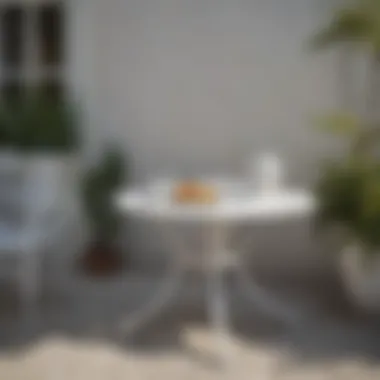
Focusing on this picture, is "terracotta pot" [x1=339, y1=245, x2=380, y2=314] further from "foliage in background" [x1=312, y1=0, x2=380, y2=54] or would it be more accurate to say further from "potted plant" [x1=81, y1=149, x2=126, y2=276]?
"potted plant" [x1=81, y1=149, x2=126, y2=276]

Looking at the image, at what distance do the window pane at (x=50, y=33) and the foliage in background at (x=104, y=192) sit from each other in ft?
2.65

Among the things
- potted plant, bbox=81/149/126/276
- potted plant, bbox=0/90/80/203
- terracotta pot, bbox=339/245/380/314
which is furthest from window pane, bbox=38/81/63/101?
terracotta pot, bbox=339/245/380/314

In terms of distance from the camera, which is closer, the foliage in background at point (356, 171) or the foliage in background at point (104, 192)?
the foliage in background at point (356, 171)

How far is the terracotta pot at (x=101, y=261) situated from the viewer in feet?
16.6

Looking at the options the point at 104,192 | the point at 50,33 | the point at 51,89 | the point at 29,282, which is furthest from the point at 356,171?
the point at 50,33

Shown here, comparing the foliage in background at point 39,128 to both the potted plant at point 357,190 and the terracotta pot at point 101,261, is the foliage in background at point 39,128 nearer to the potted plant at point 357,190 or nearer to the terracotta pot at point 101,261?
the terracotta pot at point 101,261

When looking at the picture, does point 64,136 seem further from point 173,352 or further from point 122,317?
point 173,352

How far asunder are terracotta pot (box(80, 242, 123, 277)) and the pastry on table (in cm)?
151

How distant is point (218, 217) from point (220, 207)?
6 cm

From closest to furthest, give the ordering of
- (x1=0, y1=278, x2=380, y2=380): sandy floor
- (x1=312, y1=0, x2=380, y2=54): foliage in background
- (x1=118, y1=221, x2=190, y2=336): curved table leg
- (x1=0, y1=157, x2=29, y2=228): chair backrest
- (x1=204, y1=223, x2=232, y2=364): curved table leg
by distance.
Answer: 1. (x1=0, y1=278, x2=380, y2=380): sandy floor
2. (x1=204, y1=223, x2=232, y2=364): curved table leg
3. (x1=118, y1=221, x2=190, y2=336): curved table leg
4. (x1=312, y1=0, x2=380, y2=54): foliage in background
5. (x1=0, y1=157, x2=29, y2=228): chair backrest

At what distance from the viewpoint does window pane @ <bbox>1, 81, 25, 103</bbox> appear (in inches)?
206

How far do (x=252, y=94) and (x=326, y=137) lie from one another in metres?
0.54

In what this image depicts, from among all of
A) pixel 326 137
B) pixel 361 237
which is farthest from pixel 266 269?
pixel 361 237

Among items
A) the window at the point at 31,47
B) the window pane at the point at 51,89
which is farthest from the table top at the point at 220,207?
the window at the point at 31,47
